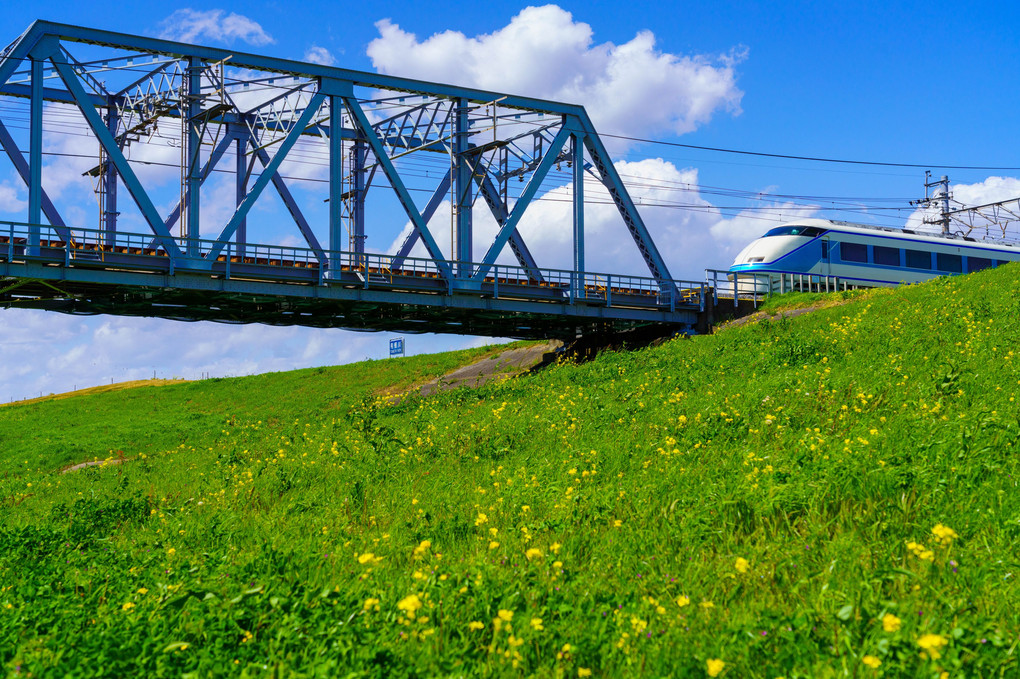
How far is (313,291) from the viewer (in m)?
27.7

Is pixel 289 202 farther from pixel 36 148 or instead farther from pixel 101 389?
pixel 101 389

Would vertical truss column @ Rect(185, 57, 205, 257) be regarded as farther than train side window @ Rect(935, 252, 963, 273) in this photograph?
No

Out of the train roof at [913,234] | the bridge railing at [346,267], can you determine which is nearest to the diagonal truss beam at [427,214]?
the bridge railing at [346,267]

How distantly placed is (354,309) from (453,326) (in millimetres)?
5589

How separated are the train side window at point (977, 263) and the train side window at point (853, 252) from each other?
323 inches

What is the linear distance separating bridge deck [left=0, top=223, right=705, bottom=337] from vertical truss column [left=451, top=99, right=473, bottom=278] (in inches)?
90.3

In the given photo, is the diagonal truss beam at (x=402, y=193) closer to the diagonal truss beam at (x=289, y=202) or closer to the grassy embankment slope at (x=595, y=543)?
the diagonal truss beam at (x=289, y=202)

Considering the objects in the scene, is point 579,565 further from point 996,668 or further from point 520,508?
point 996,668

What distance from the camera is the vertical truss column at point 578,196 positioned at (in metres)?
34.4

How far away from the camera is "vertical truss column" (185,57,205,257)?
1112 inches

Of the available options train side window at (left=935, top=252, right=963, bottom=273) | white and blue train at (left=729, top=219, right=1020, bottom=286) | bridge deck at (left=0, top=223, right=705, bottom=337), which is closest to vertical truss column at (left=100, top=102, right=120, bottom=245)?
bridge deck at (left=0, top=223, right=705, bottom=337)

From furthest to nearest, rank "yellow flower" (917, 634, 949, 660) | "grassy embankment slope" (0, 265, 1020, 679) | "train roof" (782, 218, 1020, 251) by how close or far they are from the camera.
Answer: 1. "train roof" (782, 218, 1020, 251)
2. "grassy embankment slope" (0, 265, 1020, 679)
3. "yellow flower" (917, 634, 949, 660)

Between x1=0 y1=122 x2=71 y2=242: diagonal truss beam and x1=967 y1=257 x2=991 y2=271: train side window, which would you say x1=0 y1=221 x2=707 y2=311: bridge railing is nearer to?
x1=0 y1=122 x2=71 y2=242: diagonal truss beam

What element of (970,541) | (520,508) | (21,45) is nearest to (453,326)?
(21,45)
